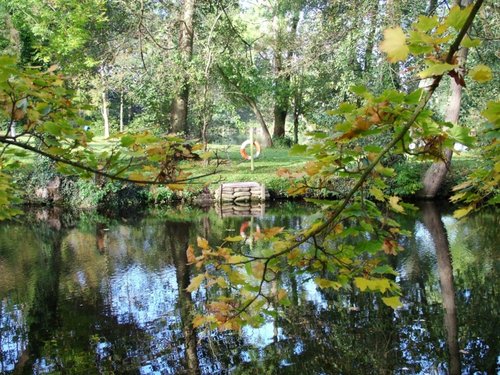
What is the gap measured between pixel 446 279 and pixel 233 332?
9.20 feet

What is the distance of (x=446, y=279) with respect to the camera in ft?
19.3

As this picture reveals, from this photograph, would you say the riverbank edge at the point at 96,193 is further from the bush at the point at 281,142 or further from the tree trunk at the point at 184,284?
the bush at the point at 281,142

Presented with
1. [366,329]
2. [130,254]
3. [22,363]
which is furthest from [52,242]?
[366,329]

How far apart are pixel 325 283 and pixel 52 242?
320 inches

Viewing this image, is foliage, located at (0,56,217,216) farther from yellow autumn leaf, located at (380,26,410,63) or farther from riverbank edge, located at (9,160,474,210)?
riverbank edge, located at (9,160,474,210)

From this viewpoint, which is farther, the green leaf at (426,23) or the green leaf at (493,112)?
the green leaf at (493,112)

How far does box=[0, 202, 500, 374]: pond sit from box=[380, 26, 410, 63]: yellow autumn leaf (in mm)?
1499

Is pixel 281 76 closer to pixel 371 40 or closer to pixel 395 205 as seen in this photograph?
pixel 371 40

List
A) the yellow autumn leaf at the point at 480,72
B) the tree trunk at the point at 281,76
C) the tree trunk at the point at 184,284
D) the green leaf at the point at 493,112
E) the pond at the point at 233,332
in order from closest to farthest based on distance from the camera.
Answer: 1. the yellow autumn leaf at the point at 480,72
2. the green leaf at the point at 493,112
3. the pond at the point at 233,332
4. the tree trunk at the point at 184,284
5. the tree trunk at the point at 281,76

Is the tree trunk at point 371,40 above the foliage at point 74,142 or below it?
→ above

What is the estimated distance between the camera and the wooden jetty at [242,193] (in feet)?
41.4

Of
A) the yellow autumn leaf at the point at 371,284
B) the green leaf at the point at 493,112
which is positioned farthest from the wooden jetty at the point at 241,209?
the green leaf at the point at 493,112

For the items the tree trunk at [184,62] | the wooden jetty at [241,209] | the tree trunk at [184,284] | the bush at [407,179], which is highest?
the tree trunk at [184,62]

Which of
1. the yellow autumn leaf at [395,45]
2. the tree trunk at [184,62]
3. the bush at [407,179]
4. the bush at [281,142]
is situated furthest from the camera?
the bush at [281,142]
